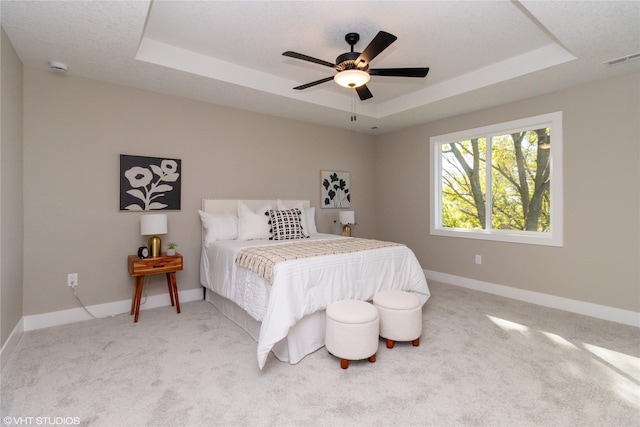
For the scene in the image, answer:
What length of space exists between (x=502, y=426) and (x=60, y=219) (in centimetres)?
393

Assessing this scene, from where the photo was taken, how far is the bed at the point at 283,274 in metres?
2.23

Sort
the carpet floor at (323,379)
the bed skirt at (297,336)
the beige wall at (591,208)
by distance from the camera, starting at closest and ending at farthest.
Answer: the carpet floor at (323,379), the bed skirt at (297,336), the beige wall at (591,208)

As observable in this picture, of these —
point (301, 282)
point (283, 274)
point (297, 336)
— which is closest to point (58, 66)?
point (283, 274)

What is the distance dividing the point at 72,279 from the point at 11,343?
0.77 m

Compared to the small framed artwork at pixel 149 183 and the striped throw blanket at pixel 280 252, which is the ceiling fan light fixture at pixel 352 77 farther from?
the small framed artwork at pixel 149 183

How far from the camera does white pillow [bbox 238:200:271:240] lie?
12.0 ft

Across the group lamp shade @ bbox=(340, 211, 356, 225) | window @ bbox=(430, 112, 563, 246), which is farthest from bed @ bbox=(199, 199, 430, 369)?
window @ bbox=(430, 112, 563, 246)

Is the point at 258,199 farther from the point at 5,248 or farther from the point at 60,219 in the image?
the point at 5,248

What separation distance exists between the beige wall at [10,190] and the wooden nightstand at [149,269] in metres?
0.85

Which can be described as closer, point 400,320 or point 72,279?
point 400,320

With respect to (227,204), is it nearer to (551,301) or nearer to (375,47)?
(375,47)

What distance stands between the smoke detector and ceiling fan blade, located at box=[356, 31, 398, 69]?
105 inches

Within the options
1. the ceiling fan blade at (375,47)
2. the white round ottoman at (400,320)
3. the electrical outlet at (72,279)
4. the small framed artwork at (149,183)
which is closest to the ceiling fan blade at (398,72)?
the ceiling fan blade at (375,47)

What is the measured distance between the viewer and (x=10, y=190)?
2.43 m
